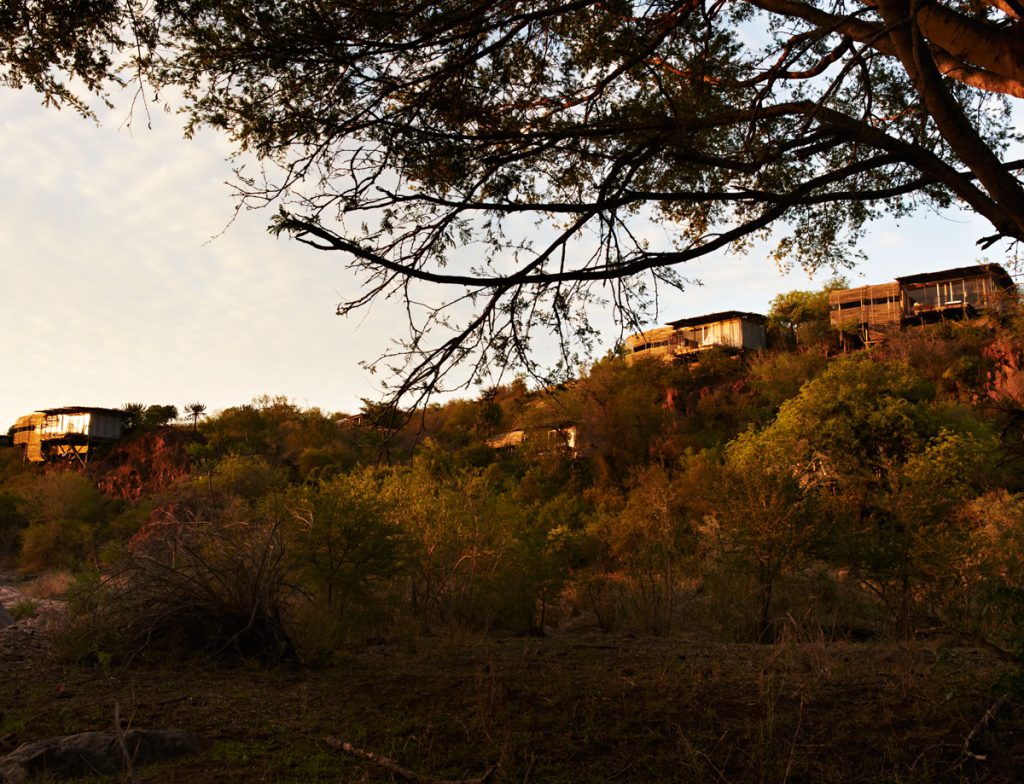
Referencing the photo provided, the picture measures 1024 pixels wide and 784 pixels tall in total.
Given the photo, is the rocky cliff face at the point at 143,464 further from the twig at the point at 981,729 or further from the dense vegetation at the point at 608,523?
the twig at the point at 981,729

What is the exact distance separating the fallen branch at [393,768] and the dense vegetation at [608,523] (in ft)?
6.28

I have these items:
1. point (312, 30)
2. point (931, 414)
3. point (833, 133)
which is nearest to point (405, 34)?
point (312, 30)

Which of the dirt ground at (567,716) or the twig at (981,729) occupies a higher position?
the twig at (981,729)

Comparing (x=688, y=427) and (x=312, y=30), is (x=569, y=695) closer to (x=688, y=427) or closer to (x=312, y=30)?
(x=312, y=30)

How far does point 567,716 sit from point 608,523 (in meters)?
22.2

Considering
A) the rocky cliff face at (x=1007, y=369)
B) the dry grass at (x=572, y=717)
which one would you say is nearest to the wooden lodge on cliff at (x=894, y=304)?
the rocky cliff face at (x=1007, y=369)

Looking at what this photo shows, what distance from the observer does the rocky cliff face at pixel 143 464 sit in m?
45.8

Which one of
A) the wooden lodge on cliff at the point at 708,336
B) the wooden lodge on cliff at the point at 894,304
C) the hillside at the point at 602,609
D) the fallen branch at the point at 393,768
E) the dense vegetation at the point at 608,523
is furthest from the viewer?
the wooden lodge on cliff at the point at 708,336

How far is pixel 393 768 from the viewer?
373 cm

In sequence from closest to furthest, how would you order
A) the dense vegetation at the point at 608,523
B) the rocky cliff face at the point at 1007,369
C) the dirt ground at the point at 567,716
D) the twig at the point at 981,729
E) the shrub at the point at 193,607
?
the twig at the point at 981,729 → the dirt ground at the point at 567,716 → the shrub at the point at 193,607 → the dense vegetation at the point at 608,523 → the rocky cliff face at the point at 1007,369

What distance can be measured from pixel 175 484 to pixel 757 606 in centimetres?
3251

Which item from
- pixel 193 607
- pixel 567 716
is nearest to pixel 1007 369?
pixel 193 607

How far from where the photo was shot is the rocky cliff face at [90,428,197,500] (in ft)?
150

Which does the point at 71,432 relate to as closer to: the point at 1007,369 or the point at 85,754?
the point at 1007,369
